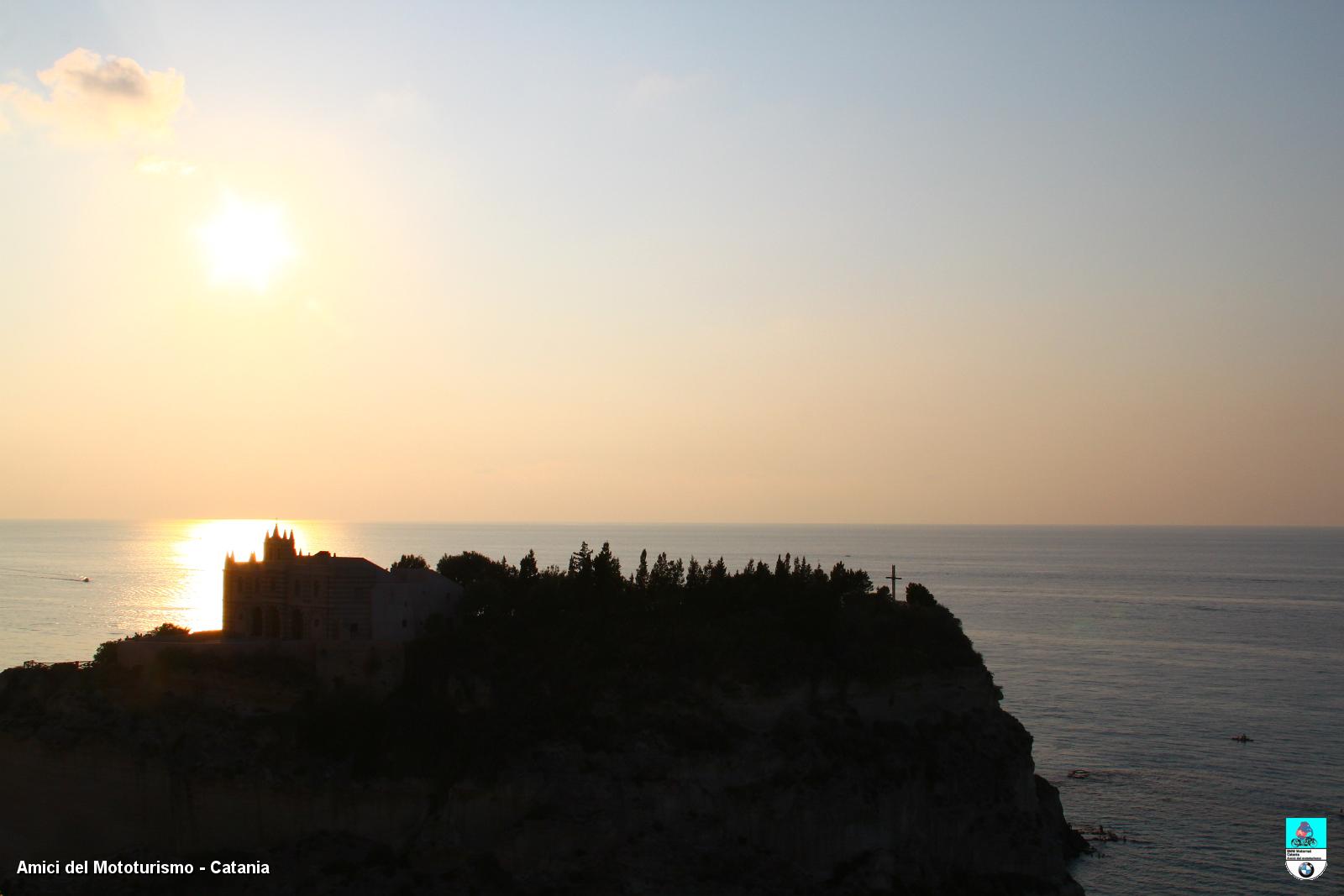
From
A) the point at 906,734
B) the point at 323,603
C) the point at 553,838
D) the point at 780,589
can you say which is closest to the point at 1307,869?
the point at 906,734

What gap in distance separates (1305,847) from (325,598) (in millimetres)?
53316

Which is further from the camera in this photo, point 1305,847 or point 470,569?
point 470,569

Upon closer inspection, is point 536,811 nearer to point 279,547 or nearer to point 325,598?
point 325,598

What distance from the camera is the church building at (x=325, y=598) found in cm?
5972

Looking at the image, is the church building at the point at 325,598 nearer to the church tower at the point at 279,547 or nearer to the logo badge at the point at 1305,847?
the church tower at the point at 279,547

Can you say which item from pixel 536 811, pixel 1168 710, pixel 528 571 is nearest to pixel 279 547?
pixel 528 571

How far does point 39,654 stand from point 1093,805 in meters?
105

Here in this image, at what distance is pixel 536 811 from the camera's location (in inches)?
2108

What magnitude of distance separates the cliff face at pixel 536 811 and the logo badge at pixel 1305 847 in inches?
488

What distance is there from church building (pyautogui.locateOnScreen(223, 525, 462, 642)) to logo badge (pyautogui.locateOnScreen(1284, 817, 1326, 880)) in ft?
153

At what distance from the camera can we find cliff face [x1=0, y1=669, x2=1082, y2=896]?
5256 centimetres

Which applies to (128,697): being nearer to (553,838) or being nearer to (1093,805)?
(553,838)

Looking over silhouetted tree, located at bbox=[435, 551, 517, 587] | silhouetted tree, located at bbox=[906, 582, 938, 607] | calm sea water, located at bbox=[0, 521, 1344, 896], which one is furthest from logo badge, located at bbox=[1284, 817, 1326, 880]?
silhouetted tree, located at bbox=[435, 551, 517, 587]

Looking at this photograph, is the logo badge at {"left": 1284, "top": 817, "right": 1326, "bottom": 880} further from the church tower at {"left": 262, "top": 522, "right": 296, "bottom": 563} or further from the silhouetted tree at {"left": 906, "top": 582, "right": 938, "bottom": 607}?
the church tower at {"left": 262, "top": 522, "right": 296, "bottom": 563}
